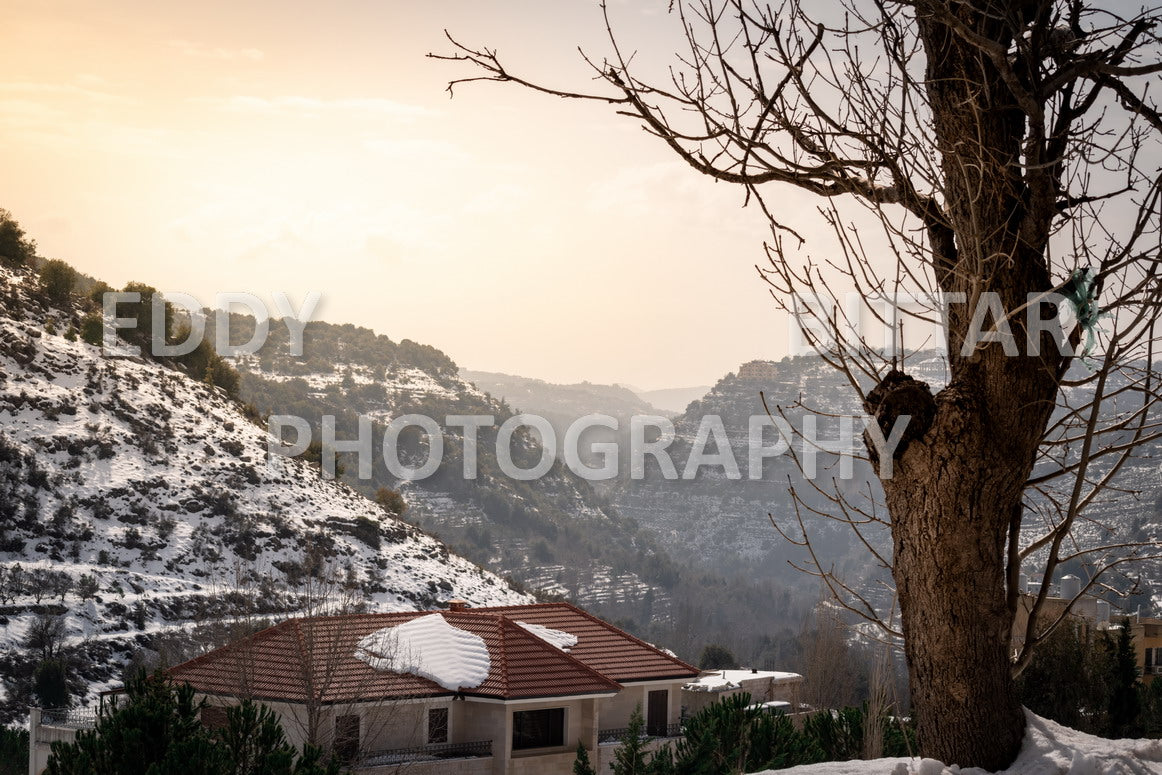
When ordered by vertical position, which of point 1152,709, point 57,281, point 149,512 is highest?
point 57,281

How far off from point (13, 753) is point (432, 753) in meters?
7.50

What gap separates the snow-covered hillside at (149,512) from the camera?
98.7 ft

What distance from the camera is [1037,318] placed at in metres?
Answer: 2.91

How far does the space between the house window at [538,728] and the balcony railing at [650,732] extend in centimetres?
111

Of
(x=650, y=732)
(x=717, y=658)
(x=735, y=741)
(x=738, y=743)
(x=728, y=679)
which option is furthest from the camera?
(x=717, y=658)

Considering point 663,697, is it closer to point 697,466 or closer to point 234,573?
point 234,573

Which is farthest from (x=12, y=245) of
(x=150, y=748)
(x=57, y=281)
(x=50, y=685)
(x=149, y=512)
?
(x=150, y=748)

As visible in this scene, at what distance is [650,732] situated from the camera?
21.1 metres

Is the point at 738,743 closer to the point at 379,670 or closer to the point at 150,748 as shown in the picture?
the point at 150,748

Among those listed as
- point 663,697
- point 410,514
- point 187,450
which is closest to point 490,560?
point 410,514

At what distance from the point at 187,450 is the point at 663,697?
25638 millimetres

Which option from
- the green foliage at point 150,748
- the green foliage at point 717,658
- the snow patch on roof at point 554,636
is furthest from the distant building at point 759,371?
the green foliage at point 150,748

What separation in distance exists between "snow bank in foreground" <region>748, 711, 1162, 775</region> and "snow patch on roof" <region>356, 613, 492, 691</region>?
1637 centimetres

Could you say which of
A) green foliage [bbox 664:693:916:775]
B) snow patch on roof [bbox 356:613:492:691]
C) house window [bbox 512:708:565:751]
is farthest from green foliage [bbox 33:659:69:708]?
green foliage [bbox 664:693:916:775]
